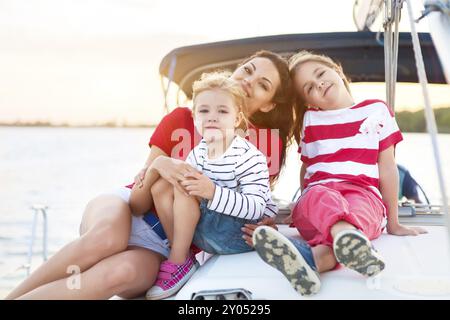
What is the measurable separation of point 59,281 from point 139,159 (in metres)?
16.5

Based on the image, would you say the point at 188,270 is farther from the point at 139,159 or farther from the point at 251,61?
the point at 139,159

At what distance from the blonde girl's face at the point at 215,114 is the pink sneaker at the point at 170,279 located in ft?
1.35

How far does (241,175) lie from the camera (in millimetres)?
1904

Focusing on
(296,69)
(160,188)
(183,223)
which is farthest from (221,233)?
(296,69)

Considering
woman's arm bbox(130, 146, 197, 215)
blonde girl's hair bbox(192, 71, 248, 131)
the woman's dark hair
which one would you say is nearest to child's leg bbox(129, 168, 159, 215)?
woman's arm bbox(130, 146, 197, 215)

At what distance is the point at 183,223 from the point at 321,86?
787mm

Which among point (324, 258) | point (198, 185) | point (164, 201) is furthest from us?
point (164, 201)

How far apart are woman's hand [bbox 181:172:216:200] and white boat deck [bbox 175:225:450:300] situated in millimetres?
210

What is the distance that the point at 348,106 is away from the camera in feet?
7.47

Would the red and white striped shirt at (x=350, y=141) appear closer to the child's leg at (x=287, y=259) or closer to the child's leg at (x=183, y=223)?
the child's leg at (x=183, y=223)

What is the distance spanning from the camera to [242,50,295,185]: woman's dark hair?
7.58 feet

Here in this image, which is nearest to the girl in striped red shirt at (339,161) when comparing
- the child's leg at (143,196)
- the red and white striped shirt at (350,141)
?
the red and white striped shirt at (350,141)

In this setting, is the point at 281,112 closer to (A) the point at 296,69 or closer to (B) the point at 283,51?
(A) the point at 296,69

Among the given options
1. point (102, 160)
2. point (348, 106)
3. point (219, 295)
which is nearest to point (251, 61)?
point (348, 106)
